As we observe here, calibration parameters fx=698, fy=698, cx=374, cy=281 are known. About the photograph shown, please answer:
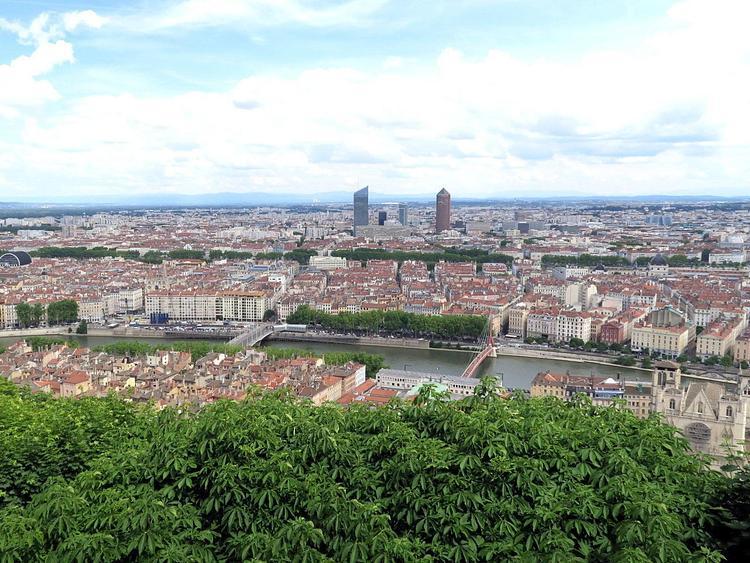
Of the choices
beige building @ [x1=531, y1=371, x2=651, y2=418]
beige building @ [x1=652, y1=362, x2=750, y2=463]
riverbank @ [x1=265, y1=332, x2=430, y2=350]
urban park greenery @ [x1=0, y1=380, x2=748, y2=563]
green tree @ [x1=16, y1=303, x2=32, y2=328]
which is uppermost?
urban park greenery @ [x1=0, y1=380, x2=748, y2=563]

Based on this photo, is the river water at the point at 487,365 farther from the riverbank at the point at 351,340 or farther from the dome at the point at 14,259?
the dome at the point at 14,259

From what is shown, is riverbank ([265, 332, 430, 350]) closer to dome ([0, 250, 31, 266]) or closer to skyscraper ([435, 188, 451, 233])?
dome ([0, 250, 31, 266])

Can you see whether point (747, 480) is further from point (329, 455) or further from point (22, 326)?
point (22, 326)

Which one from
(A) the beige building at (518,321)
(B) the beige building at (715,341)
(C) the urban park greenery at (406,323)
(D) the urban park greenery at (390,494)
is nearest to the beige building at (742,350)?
(B) the beige building at (715,341)

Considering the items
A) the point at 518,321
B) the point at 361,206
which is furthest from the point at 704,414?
the point at 361,206

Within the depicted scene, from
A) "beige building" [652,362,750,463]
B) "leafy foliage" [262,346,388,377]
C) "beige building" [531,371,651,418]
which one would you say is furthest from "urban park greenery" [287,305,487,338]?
"beige building" [652,362,750,463]

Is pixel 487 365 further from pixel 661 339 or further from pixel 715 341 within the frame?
pixel 715 341
